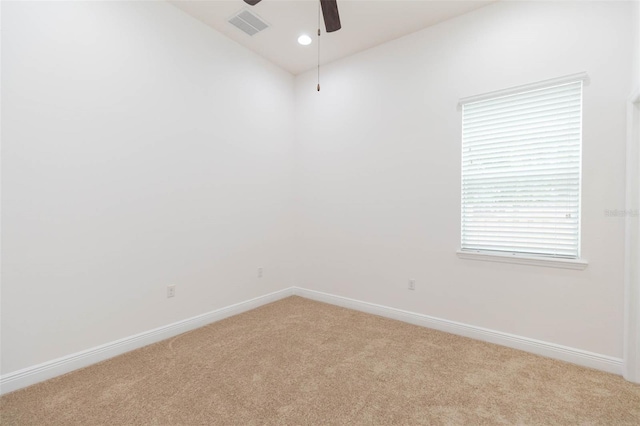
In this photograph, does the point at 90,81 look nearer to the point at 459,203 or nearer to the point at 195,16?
the point at 195,16

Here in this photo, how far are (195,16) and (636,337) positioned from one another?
15.1 ft

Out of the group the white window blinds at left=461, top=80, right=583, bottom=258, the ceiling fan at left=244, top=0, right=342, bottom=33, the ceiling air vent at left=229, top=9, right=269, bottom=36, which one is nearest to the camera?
the ceiling fan at left=244, top=0, right=342, bottom=33

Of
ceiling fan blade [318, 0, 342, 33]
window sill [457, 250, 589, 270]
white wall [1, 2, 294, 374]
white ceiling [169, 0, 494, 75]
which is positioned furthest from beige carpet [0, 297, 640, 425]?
white ceiling [169, 0, 494, 75]

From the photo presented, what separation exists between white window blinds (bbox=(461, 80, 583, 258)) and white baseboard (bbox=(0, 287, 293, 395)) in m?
2.72

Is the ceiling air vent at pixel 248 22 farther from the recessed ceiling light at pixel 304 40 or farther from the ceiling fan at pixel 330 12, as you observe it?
the ceiling fan at pixel 330 12

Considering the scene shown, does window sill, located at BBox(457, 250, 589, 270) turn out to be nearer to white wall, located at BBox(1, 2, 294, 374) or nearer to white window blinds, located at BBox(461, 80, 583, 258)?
white window blinds, located at BBox(461, 80, 583, 258)

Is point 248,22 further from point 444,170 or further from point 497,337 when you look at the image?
point 497,337

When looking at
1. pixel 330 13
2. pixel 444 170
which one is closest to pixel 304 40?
pixel 330 13

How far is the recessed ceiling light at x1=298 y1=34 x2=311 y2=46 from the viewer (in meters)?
3.18

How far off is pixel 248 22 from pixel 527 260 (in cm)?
347

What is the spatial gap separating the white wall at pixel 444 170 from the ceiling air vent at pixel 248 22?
41.1 inches

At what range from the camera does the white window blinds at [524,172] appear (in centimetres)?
233

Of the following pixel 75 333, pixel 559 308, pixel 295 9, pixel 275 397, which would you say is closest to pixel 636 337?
pixel 559 308

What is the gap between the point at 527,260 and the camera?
8.13 feet
